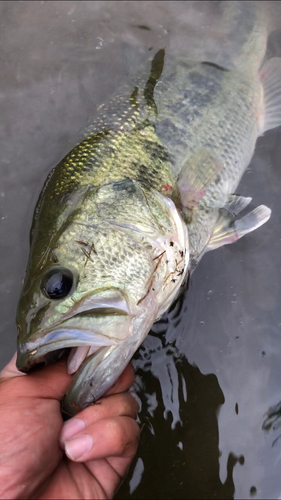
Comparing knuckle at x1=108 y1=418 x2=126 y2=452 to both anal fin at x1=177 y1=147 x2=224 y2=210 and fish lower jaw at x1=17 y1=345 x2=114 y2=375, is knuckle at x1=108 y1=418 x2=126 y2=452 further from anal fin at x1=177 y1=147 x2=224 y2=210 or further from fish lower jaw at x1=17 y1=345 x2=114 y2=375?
anal fin at x1=177 y1=147 x2=224 y2=210

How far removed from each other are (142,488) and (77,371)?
86 centimetres

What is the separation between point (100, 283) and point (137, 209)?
59 centimetres

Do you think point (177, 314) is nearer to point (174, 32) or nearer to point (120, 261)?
point (120, 261)

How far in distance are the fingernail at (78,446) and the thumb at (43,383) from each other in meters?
0.32

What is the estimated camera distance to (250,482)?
2.44 metres

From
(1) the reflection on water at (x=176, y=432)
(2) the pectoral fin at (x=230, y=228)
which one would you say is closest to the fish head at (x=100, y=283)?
(2) the pectoral fin at (x=230, y=228)

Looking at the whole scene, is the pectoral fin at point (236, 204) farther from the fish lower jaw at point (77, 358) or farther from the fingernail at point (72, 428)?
the fingernail at point (72, 428)

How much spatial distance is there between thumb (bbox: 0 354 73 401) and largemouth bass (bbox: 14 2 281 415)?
84 millimetres

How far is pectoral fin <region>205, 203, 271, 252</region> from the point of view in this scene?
3.00m

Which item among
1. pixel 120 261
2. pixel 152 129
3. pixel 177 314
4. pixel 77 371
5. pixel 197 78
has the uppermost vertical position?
pixel 197 78

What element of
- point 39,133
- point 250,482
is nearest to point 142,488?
point 250,482

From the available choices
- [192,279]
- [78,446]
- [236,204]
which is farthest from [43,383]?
[236,204]

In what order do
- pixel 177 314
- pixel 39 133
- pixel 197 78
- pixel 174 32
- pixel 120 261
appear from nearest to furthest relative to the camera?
pixel 120 261 → pixel 177 314 → pixel 197 78 → pixel 39 133 → pixel 174 32

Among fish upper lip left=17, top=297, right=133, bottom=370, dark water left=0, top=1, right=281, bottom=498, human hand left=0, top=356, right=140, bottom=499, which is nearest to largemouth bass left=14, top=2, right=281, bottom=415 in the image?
fish upper lip left=17, top=297, right=133, bottom=370
